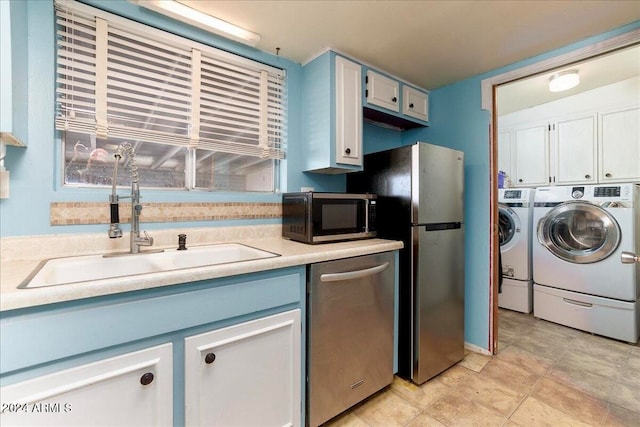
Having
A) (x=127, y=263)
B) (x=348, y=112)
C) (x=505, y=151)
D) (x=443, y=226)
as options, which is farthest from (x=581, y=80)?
(x=127, y=263)

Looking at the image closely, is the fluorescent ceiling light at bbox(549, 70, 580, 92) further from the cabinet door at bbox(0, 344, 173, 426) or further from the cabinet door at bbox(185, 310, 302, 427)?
the cabinet door at bbox(0, 344, 173, 426)

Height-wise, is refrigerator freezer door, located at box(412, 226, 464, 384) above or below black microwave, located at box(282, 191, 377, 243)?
below

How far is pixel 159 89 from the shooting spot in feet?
5.30

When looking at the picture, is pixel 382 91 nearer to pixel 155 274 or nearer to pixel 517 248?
pixel 155 274

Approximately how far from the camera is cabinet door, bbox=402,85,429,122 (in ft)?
7.91

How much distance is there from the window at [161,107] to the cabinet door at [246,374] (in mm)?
1015

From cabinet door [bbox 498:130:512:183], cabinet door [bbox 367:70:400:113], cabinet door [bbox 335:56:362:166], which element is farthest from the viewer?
cabinet door [bbox 498:130:512:183]

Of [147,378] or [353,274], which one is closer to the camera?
[147,378]

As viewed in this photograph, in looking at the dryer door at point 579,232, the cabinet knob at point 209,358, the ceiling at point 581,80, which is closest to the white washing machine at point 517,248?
the dryer door at point 579,232

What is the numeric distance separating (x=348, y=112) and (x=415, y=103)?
0.87 m


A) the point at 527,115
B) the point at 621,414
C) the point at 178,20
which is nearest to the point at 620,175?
the point at 527,115

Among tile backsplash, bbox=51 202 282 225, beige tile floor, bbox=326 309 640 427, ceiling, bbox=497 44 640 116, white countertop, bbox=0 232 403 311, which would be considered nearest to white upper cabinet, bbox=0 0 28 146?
tile backsplash, bbox=51 202 282 225

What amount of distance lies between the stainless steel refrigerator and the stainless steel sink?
3.09 feet

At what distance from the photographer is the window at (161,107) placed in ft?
4.57
